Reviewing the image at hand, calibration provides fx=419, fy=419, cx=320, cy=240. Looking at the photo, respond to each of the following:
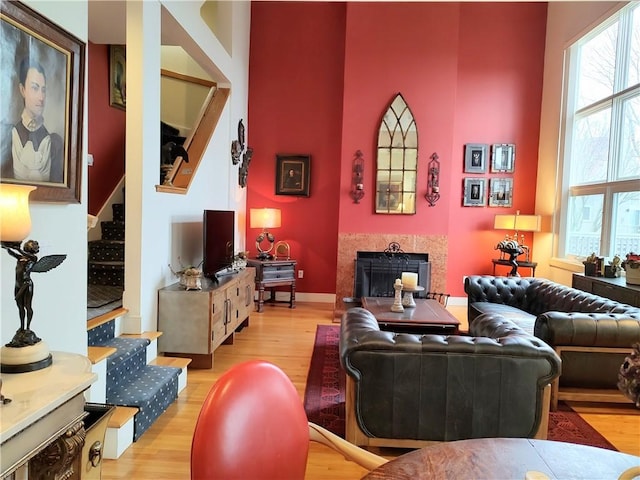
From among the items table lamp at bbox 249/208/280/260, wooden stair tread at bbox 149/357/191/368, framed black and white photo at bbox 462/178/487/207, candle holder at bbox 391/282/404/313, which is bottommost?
wooden stair tread at bbox 149/357/191/368

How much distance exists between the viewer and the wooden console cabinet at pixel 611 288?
365 cm

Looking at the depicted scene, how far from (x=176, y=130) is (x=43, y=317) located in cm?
438

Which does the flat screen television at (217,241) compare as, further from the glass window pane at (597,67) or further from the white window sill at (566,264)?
the glass window pane at (597,67)

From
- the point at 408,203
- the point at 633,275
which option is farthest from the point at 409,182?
the point at 633,275

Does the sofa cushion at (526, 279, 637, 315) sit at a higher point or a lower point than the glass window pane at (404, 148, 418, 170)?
lower

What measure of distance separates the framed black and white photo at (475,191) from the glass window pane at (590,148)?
1186mm

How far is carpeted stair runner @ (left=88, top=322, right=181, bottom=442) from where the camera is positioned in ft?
8.45

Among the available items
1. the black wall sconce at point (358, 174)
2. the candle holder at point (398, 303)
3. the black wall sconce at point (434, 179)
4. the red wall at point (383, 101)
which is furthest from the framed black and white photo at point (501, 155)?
the candle holder at point (398, 303)

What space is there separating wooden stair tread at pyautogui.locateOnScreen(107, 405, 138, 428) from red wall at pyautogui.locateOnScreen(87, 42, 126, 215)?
3005 millimetres

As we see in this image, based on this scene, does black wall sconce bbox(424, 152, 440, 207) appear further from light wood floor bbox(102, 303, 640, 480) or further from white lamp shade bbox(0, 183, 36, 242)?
white lamp shade bbox(0, 183, 36, 242)

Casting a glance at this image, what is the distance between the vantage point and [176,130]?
19.1ft

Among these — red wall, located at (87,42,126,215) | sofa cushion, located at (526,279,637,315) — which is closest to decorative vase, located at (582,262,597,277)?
sofa cushion, located at (526,279,637,315)

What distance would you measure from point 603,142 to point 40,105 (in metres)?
5.98

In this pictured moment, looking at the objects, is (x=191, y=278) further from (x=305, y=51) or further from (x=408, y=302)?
(x=305, y=51)
